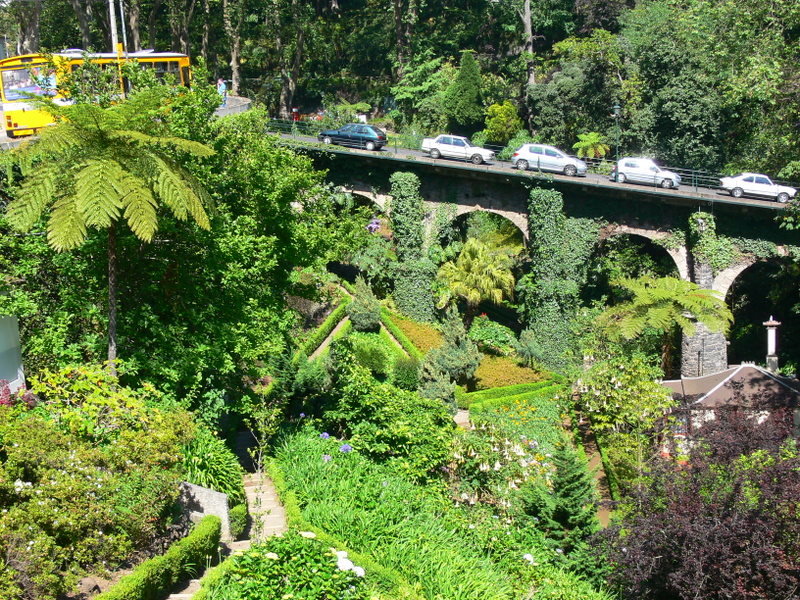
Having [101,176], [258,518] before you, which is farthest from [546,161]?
[101,176]

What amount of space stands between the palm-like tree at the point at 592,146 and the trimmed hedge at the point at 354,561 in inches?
1103

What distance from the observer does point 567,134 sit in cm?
Answer: 4250

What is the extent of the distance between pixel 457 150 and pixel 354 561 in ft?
74.8

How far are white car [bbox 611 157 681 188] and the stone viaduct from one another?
683mm

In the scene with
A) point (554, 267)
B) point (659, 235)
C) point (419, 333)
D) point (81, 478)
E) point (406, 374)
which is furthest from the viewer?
point (554, 267)

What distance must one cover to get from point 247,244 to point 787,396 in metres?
14.4

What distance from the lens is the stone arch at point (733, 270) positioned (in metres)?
29.6

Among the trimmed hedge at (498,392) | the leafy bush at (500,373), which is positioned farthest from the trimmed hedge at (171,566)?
the leafy bush at (500,373)

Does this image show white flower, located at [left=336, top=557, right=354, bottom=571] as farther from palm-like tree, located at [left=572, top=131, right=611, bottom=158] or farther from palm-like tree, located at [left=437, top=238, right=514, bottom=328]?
palm-like tree, located at [left=572, top=131, right=611, bottom=158]

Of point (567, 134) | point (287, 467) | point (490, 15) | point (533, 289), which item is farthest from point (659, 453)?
point (490, 15)

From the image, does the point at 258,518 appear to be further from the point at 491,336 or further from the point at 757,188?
the point at 757,188

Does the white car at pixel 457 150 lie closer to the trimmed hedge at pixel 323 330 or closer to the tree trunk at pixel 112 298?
the trimmed hedge at pixel 323 330

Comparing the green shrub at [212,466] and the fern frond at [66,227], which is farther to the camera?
the green shrub at [212,466]

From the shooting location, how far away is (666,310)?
26.0 meters
